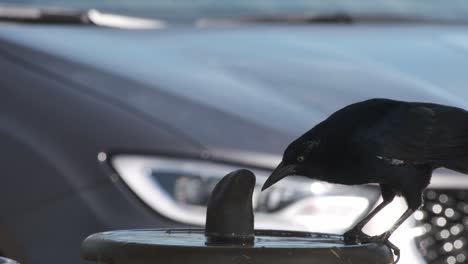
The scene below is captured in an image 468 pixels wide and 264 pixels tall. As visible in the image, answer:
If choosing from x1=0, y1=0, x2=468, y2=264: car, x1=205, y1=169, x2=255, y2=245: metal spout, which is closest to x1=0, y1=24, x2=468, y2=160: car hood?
x1=0, y1=0, x2=468, y2=264: car

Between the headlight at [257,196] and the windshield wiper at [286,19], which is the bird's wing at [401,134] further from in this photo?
the windshield wiper at [286,19]

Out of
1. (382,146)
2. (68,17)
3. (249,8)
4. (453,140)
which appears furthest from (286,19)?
(453,140)

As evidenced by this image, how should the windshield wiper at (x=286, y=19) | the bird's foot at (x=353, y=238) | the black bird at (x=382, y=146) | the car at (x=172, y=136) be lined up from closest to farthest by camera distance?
1. the bird's foot at (x=353, y=238)
2. the black bird at (x=382, y=146)
3. the car at (x=172, y=136)
4. the windshield wiper at (x=286, y=19)

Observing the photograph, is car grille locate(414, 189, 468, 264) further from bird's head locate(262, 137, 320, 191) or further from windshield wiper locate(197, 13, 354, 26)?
bird's head locate(262, 137, 320, 191)

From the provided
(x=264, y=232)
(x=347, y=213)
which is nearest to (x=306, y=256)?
(x=264, y=232)

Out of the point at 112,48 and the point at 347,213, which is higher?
the point at 112,48

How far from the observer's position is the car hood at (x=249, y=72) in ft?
11.9

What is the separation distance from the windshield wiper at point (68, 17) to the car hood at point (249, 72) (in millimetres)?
191

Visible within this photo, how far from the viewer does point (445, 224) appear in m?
3.62

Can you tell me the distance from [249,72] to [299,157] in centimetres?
191

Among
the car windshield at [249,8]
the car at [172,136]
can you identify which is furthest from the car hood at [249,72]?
the car windshield at [249,8]

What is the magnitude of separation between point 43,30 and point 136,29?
432 mm

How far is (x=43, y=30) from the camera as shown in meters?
4.30

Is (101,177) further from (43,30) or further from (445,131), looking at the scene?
(445,131)
